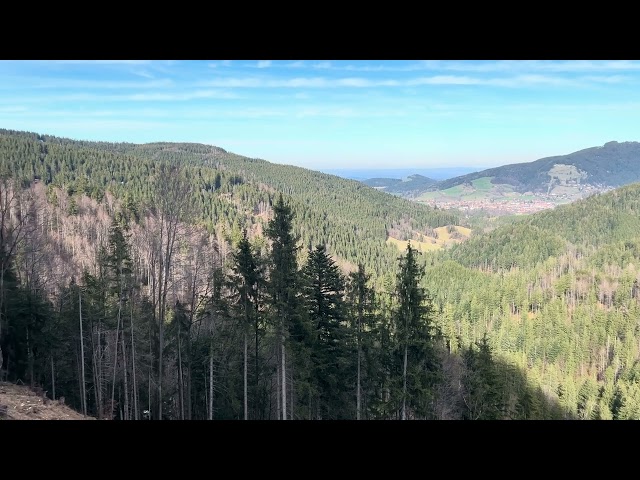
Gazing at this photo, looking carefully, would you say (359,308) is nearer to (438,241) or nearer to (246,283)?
(246,283)

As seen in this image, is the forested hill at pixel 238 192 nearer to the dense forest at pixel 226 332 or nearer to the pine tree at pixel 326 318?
the dense forest at pixel 226 332

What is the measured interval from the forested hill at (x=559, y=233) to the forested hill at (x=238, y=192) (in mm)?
26509

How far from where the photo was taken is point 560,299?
85.3m

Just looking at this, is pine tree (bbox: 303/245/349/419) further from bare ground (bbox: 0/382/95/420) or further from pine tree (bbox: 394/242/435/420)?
bare ground (bbox: 0/382/95/420)

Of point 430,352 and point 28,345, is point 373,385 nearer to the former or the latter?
point 430,352

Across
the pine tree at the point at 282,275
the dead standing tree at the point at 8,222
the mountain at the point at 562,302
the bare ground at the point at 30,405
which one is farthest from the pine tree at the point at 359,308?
the dead standing tree at the point at 8,222

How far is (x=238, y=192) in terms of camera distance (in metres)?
111

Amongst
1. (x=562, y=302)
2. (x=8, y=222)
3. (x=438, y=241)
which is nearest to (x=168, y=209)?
(x=8, y=222)

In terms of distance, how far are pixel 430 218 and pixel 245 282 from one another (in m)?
167

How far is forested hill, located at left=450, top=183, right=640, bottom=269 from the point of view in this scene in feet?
404

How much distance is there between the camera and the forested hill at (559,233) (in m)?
123

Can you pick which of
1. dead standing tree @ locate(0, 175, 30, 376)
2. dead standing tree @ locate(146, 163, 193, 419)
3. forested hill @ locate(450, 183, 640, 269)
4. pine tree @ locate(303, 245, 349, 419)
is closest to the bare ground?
dead standing tree @ locate(0, 175, 30, 376)

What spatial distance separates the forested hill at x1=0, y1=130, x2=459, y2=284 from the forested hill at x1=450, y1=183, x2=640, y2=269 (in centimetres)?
2651
